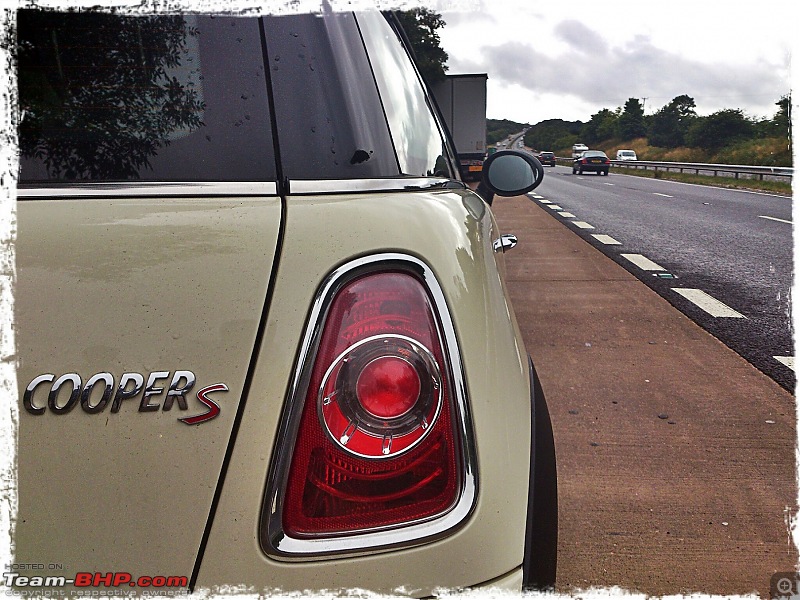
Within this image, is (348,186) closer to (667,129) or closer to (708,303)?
(708,303)

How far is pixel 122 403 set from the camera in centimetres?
100

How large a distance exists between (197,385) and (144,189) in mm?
350

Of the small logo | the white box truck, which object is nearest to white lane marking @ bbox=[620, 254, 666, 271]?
the small logo

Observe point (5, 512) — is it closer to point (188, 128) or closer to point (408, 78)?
point (188, 128)

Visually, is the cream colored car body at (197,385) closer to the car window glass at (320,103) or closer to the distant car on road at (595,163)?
the car window glass at (320,103)

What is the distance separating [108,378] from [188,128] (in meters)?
0.45

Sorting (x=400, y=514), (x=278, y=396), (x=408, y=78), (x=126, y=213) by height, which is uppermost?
(x=408, y=78)

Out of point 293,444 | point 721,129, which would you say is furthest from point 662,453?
point 721,129

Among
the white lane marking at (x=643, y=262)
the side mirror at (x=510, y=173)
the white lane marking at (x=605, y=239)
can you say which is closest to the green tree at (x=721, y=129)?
the white lane marking at (x=605, y=239)

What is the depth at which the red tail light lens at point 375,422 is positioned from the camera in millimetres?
1060

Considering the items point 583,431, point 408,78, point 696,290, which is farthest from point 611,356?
point 408,78

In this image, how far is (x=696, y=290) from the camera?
267 inches

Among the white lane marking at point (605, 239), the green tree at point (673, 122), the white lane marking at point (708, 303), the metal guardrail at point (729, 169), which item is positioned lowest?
the white lane marking at point (708, 303)

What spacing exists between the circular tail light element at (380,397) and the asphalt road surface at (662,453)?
2.49 ft
